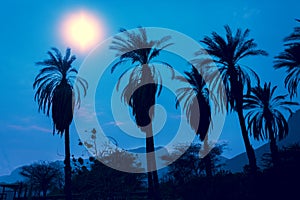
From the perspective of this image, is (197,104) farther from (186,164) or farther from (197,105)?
(186,164)

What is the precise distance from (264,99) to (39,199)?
86.8ft

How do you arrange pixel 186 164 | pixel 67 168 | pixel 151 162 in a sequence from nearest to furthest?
pixel 151 162, pixel 67 168, pixel 186 164

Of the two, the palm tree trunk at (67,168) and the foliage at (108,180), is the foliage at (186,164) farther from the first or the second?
the foliage at (108,180)

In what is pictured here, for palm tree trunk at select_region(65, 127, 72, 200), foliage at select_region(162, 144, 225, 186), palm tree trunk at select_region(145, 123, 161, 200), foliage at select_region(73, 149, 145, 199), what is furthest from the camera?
foliage at select_region(162, 144, 225, 186)

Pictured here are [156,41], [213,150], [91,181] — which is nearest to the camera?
[91,181]

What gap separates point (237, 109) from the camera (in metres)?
22.2

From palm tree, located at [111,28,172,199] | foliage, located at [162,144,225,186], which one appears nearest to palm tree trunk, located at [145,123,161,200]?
palm tree, located at [111,28,172,199]

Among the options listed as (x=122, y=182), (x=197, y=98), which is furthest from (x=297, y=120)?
(x=122, y=182)

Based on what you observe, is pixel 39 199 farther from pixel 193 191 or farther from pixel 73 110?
pixel 193 191

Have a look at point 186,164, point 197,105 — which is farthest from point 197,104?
point 186,164

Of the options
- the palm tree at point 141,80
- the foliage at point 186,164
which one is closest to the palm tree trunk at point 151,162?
the palm tree at point 141,80

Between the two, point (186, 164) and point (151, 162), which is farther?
point (186, 164)

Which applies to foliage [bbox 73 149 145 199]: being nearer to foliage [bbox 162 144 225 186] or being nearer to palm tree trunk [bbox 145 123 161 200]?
palm tree trunk [bbox 145 123 161 200]

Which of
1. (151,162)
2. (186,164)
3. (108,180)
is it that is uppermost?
(186,164)
